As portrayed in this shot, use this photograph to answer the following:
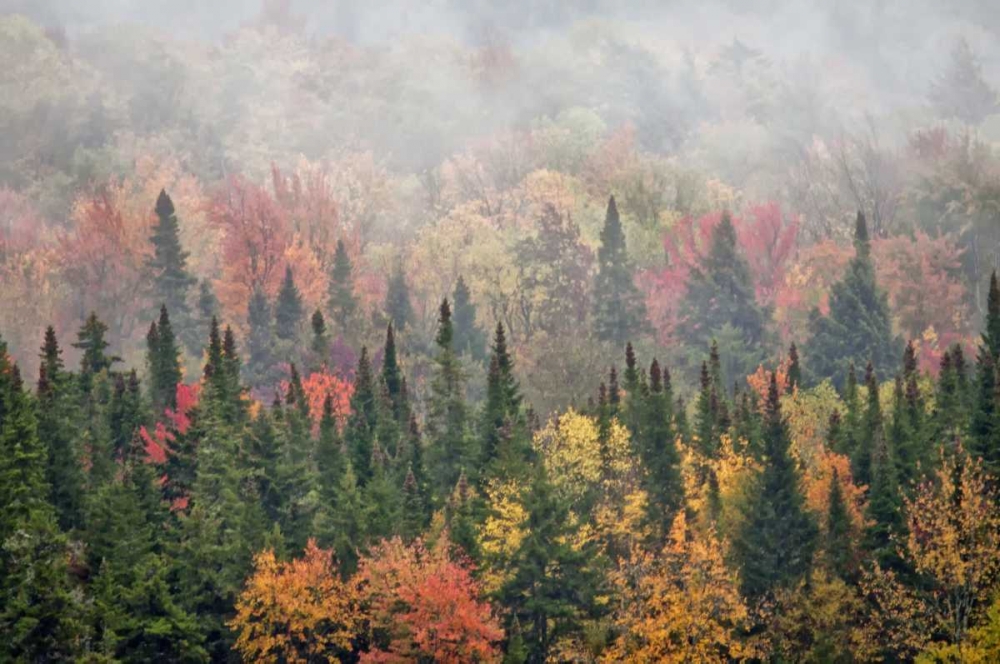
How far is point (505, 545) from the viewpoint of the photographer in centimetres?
8300

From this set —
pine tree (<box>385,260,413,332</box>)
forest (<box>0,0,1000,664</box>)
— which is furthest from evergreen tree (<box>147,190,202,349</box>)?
pine tree (<box>385,260,413,332</box>)

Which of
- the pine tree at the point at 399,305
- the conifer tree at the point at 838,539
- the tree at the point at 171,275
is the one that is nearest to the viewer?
the conifer tree at the point at 838,539

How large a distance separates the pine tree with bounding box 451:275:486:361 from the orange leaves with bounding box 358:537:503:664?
49.1 m

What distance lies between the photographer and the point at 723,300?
436ft

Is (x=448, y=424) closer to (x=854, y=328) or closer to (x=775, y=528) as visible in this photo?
(x=775, y=528)

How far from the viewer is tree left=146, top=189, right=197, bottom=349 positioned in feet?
441

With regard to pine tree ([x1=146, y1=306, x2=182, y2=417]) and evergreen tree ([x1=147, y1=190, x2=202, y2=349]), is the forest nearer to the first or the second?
pine tree ([x1=146, y1=306, x2=182, y2=417])

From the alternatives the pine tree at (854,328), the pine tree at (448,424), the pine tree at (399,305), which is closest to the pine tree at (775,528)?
the pine tree at (448,424)

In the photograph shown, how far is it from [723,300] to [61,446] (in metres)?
63.1

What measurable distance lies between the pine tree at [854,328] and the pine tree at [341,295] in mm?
35839

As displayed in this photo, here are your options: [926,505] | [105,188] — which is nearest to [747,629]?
[926,505]

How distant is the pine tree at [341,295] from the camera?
133000mm

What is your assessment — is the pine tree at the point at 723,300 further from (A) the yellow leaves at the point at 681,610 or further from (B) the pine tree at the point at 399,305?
(A) the yellow leaves at the point at 681,610

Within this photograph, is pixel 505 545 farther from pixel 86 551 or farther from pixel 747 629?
pixel 86 551
